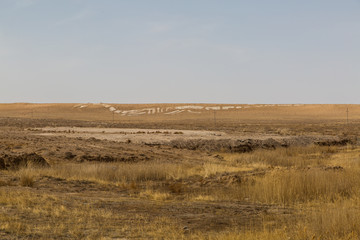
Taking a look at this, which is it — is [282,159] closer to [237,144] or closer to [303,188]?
[237,144]

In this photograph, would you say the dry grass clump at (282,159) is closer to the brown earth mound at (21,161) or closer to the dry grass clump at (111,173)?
the dry grass clump at (111,173)

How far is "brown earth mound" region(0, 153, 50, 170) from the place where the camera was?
827 inches

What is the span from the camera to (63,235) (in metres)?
8.81

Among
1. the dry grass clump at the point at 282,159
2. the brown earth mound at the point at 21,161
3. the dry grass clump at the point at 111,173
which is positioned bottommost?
the dry grass clump at the point at 282,159

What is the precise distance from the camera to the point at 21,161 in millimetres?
21578

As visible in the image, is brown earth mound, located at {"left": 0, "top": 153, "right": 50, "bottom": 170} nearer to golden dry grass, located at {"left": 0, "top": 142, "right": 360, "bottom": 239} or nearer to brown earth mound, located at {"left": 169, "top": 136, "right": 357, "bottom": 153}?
golden dry grass, located at {"left": 0, "top": 142, "right": 360, "bottom": 239}

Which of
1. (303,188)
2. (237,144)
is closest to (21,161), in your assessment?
(303,188)

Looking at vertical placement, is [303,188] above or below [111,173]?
above

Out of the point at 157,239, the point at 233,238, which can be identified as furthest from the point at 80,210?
the point at 233,238

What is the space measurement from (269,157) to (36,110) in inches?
4909

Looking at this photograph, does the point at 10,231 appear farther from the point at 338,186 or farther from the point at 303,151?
the point at 303,151

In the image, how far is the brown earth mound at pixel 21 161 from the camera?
21016 mm

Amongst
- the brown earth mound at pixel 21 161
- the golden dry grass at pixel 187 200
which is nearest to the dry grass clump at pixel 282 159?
the golden dry grass at pixel 187 200

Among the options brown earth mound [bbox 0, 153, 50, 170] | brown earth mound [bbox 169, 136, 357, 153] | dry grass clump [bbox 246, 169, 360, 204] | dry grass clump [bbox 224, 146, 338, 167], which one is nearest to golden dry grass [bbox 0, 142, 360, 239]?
dry grass clump [bbox 246, 169, 360, 204]
